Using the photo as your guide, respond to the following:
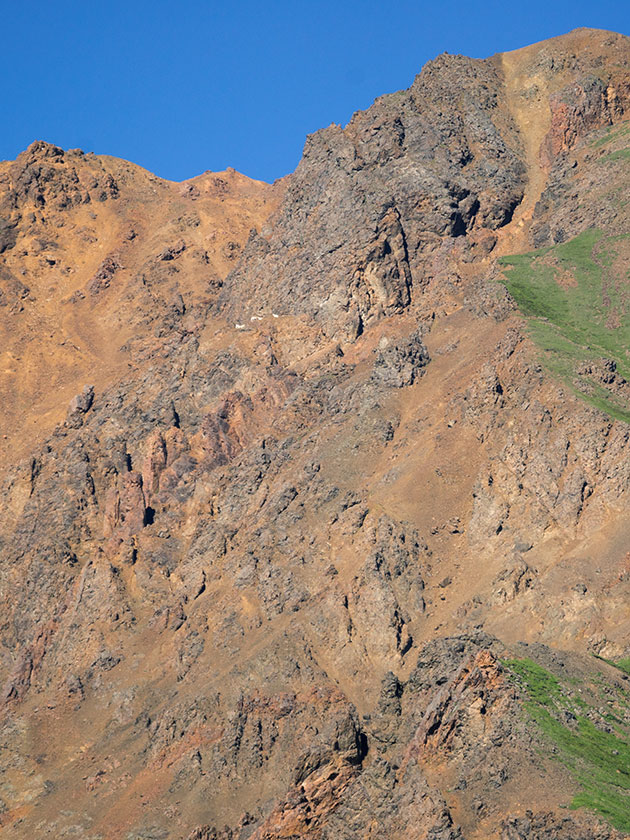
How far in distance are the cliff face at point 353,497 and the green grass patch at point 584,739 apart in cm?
22

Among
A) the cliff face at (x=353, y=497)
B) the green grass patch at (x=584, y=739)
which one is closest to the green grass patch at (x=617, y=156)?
the cliff face at (x=353, y=497)

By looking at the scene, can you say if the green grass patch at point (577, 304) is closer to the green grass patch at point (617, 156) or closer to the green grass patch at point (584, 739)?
the green grass patch at point (617, 156)

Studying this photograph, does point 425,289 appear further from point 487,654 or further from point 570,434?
point 487,654

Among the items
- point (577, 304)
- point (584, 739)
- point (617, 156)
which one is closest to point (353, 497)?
point (577, 304)

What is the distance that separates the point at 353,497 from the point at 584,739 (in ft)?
123

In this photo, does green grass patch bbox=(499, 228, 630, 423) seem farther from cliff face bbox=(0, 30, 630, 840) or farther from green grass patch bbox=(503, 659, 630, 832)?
green grass patch bbox=(503, 659, 630, 832)

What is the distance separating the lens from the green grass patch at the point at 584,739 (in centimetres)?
5691

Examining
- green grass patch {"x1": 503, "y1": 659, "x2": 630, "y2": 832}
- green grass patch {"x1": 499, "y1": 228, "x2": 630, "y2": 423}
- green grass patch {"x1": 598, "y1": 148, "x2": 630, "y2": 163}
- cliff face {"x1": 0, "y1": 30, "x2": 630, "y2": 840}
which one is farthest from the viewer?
green grass patch {"x1": 598, "y1": 148, "x2": 630, "y2": 163}

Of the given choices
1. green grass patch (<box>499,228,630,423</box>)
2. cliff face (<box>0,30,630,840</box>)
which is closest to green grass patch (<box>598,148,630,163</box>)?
cliff face (<box>0,30,630,840</box>)

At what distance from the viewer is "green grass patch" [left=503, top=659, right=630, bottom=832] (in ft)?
187

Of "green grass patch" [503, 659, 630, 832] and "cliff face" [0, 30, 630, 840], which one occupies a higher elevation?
"cliff face" [0, 30, 630, 840]

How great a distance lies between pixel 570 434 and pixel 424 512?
40.2ft

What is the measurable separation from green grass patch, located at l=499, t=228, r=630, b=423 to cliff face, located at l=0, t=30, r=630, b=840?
13.4 inches

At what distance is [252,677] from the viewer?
8831 cm
